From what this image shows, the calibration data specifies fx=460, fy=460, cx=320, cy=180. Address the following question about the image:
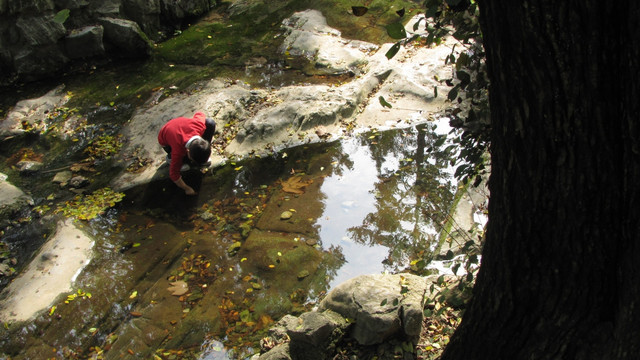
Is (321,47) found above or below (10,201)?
above

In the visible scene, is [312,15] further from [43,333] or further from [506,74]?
[506,74]

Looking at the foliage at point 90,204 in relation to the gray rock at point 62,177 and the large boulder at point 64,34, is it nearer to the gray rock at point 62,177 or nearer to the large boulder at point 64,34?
the gray rock at point 62,177

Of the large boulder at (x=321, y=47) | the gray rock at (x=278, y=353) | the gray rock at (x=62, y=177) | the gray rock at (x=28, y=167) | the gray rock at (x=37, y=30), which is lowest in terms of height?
the gray rock at (x=28, y=167)

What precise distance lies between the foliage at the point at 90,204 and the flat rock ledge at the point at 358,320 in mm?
3306

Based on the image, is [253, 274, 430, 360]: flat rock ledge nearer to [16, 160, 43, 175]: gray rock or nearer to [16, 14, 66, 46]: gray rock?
[16, 160, 43, 175]: gray rock

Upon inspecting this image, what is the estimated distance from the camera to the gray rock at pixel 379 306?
10.5 feet

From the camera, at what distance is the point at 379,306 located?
3.30 metres

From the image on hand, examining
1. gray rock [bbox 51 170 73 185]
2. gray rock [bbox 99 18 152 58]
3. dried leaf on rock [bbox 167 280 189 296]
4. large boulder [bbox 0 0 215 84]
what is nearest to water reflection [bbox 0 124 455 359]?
dried leaf on rock [bbox 167 280 189 296]

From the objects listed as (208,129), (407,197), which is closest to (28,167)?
(208,129)

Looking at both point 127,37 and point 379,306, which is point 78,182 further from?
point 379,306

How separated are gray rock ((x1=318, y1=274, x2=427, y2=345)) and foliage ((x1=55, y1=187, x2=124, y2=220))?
139 inches

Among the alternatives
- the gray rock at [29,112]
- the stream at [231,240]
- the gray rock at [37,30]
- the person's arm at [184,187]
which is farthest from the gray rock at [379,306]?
the gray rock at [37,30]

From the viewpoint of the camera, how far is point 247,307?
4328mm

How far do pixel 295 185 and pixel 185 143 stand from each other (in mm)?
1447
